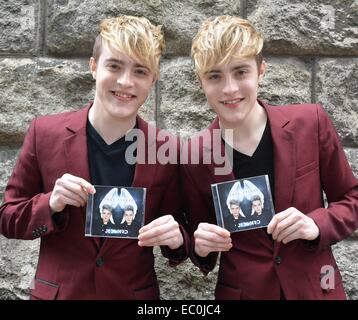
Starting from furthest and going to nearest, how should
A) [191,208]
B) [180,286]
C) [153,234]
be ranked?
[180,286], [191,208], [153,234]

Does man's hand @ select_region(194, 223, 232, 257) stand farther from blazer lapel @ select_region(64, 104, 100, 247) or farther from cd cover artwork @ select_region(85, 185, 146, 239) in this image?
blazer lapel @ select_region(64, 104, 100, 247)

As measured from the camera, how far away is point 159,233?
1761 millimetres

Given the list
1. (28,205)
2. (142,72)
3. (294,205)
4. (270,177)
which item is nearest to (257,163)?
(270,177)

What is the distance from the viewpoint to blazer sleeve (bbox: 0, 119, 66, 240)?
182cm

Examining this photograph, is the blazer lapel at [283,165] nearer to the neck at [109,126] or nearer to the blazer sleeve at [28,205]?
the neck at [109,126]

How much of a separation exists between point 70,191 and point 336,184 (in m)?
0.85

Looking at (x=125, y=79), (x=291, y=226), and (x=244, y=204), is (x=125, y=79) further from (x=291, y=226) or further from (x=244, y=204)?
(x=291, y=226)

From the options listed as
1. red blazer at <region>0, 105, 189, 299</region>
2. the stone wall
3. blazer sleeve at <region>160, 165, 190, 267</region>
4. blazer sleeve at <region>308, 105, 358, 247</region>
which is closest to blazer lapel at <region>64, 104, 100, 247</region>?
red blazer at <region>0, 105, 189, 299</region>

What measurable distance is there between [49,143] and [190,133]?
92 cm

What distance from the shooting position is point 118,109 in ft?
6.25

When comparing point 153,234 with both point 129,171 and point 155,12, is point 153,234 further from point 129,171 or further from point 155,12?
point 155,12

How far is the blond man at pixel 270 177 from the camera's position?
6.02 ft

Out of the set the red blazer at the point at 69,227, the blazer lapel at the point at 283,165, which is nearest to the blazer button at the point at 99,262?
the red blazer at the point at 69,227
